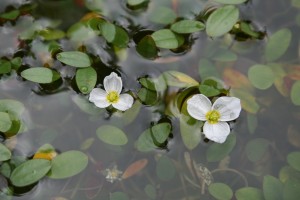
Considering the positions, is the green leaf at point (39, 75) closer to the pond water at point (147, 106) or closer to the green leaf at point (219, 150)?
the pond water at point (147, 106)

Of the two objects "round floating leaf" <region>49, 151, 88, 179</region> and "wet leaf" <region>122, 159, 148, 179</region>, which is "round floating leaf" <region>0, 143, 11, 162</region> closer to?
"round floating leaf" <region>49, 151, 88, 179</region>

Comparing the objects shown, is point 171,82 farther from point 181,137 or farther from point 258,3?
point 258,3

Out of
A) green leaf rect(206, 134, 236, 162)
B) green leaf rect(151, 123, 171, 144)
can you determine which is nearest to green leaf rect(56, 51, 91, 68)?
green leaf rect(151, 123, 171, 144)

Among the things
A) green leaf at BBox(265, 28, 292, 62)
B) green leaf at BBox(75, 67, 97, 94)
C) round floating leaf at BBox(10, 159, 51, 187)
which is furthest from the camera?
green leaf at BBox(265, 28, 292, 62)

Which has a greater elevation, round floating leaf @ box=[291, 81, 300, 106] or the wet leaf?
round floating leaf @ box=[291, 81, 300, 106]

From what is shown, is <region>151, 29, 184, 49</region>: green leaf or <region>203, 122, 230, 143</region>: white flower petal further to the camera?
<region>151, 29, 184, 49</region>: green leaf

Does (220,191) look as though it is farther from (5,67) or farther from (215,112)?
(5,67)
